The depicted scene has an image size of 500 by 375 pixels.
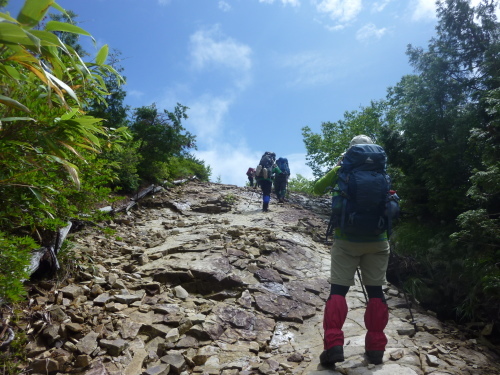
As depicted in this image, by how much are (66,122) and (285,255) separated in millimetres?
5510

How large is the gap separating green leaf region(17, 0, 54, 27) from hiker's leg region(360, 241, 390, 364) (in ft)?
11.3

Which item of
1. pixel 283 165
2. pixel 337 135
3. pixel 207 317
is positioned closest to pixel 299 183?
pixel 337 135

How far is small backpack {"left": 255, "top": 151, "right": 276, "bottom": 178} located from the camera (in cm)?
1264

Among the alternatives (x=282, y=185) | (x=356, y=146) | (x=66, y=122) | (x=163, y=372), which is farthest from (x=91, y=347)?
(x=282, y=185)

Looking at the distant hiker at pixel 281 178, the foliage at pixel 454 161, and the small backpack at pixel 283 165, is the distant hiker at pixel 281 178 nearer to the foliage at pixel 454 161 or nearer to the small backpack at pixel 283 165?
the small backpack at pixel 283 165

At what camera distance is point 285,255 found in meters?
7.11

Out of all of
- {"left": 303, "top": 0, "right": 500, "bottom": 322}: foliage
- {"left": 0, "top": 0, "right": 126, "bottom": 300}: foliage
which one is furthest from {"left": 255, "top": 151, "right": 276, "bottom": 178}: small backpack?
{"left": 0, "top": 0, "right": 126, "bottom": 300}: foliage

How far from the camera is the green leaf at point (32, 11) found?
1.87 meters

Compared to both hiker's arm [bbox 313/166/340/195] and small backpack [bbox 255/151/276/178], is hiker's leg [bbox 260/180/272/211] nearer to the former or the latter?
small backpack [bbox 255/151/276/178]

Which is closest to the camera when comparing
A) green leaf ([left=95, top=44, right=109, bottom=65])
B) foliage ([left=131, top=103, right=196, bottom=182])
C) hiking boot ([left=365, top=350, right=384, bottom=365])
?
green leaf ([left=95, top=44, right=109, bottom=65])

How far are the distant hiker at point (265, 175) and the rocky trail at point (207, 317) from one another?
4509 millimetres

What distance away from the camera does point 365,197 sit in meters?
3.41

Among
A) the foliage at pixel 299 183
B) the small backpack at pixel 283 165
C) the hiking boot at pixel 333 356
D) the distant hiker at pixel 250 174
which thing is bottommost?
the hiking boot at pixel 333 356

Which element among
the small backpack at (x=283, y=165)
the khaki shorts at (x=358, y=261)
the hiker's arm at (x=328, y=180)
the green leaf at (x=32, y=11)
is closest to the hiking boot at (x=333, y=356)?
the khaki shorts at (x=358, y=261)
